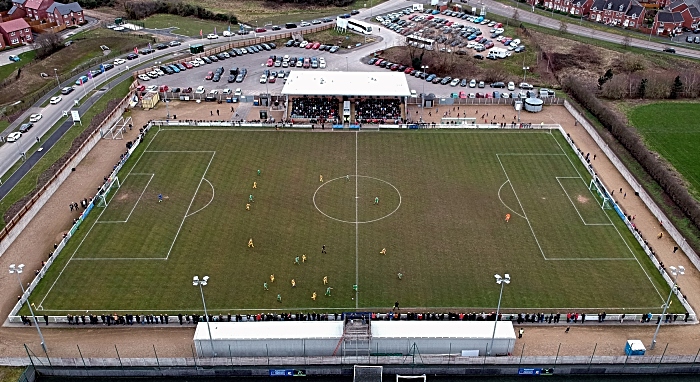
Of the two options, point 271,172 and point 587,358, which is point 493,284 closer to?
point 587,358

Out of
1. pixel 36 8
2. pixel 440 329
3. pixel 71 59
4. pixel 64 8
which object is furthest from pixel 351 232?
pixel 36 8

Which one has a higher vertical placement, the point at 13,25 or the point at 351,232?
the point at 13,25

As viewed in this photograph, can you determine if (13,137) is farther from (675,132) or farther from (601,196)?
(675,132)

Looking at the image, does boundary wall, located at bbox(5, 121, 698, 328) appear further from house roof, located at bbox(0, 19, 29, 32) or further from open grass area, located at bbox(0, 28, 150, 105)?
house roof, located at bbox(0, 19, 29, 32)

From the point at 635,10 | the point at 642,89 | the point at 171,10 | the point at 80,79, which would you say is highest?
the point at 635,10

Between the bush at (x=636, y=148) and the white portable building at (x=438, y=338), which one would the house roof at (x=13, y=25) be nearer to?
the bush at (x=636, y=148)

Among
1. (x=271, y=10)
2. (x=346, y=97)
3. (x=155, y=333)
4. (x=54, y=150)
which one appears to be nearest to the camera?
(x=155, y=333)

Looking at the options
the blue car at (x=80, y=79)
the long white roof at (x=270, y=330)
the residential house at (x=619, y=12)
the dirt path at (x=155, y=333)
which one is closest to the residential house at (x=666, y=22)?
the residential house at (x=619, y=12)
